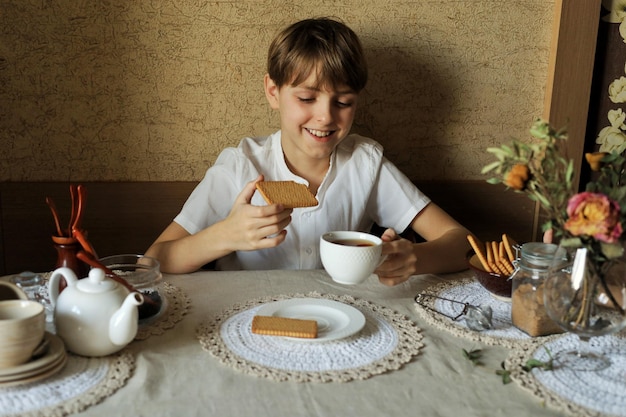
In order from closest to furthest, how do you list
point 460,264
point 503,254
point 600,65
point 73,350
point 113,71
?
point 73,350 < point 503,254 < point 460,264 < point 113,71 < point 600,65

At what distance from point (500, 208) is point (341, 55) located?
81cm

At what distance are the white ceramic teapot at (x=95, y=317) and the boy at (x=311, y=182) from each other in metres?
0.40

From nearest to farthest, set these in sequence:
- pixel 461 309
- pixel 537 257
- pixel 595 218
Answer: pixel 595 218 → pixel 537 257 → pixel 461 309

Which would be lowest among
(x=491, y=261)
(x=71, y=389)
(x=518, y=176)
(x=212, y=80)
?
(x=71, y=389)

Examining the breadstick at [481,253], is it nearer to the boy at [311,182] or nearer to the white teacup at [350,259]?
the boy at [311,182]

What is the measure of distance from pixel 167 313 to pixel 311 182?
661 mm

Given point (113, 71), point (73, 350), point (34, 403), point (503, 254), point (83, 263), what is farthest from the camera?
point (113, 71)

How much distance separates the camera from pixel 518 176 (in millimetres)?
927

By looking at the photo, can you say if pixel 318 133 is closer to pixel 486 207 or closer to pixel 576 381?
pixel 486 207

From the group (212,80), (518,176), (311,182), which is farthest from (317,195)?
(518,176)

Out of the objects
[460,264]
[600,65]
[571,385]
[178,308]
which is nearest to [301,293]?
[178,308]

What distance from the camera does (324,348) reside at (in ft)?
3.34

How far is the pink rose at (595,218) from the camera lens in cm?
85

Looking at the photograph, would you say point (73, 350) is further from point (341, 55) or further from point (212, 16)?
point (212, 16)
